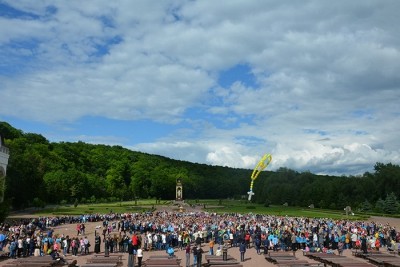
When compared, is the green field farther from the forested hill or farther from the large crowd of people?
the large crowd of people

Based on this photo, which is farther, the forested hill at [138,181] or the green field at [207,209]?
the forested hill at [138,181]

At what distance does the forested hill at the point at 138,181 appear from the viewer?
7838 centimetres

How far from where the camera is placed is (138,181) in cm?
13325

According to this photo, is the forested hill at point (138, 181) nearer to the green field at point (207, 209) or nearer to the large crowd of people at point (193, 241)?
the green field at point (207, 209)

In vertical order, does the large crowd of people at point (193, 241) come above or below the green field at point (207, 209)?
below

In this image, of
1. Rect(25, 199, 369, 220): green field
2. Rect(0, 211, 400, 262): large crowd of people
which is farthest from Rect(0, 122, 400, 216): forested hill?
Rect(0, 211, 400, 262): large crowd of people

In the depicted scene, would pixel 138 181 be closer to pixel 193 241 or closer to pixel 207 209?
pixel 207 209

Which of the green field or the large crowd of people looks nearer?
the large crowd of people

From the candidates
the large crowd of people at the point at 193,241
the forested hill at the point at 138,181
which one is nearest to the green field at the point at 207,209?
the forested hill at the point at 138,181

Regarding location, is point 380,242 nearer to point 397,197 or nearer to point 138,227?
point 138,227

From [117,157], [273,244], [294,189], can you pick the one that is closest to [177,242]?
[273,244]

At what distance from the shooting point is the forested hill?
78.4 meters

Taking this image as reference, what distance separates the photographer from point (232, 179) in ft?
561

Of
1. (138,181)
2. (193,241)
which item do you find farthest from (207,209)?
(193,241)
